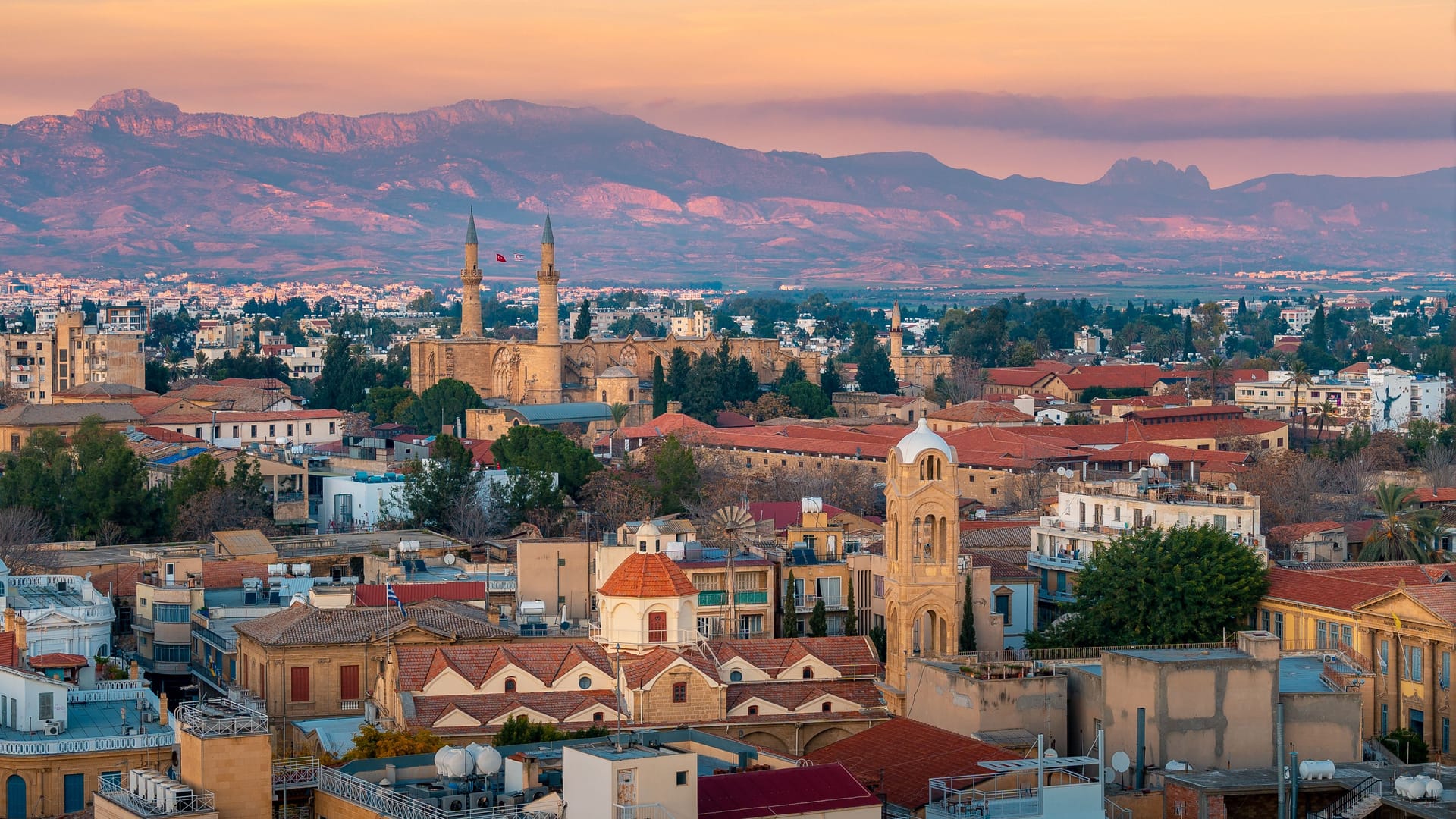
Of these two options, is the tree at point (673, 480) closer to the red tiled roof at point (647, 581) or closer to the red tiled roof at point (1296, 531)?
the red tiled roof at point (1296, 531)

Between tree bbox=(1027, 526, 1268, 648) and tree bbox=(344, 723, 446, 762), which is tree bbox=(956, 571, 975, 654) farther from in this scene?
tree bbox=(344, 723, 446, 762)

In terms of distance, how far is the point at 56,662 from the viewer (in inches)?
1390

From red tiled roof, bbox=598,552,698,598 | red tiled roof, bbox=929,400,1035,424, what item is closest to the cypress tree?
red tiled roof, bbox=598,552,698,598

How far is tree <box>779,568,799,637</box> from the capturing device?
42.1 metres

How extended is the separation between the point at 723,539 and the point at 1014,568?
5901 millimetres

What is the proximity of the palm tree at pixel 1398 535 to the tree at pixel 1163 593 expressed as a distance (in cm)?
908

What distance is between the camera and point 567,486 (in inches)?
2736

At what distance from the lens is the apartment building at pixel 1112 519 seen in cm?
5009

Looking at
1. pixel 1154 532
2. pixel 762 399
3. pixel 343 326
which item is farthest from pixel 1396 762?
pixel 343 326

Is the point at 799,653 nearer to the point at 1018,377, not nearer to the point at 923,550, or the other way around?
the point at 923,550

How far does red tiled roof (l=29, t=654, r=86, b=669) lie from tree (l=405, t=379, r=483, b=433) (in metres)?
63.6

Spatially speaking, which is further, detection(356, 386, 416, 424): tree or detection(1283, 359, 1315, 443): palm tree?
detection(356, 386, 416, 424): tree

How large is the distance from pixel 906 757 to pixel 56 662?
12737 millimetres

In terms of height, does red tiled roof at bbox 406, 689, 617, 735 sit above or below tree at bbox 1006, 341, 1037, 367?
below
